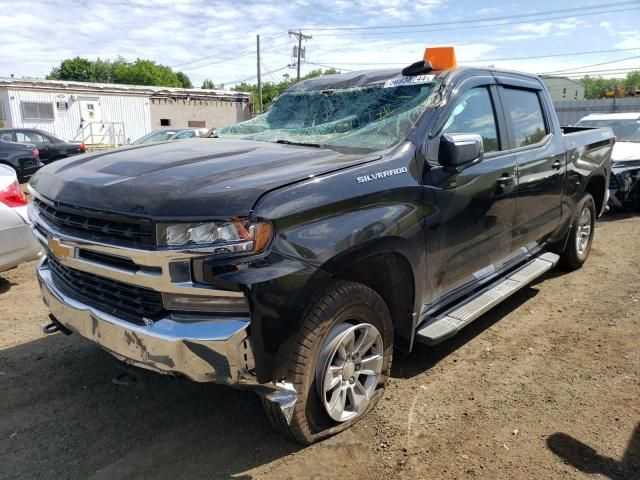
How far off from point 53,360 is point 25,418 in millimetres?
740

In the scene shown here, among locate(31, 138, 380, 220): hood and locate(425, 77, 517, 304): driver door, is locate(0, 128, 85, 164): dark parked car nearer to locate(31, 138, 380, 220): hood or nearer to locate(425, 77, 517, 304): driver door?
locate(31, 138, 380, 220): hood

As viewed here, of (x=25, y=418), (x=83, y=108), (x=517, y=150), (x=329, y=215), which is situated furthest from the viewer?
Answer: (x=83, y=108)

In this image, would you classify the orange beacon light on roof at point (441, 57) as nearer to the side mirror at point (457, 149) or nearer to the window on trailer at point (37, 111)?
the side mirror at point (457, 149)

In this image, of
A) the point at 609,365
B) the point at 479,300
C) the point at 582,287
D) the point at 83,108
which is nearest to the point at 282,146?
the point at 479,300

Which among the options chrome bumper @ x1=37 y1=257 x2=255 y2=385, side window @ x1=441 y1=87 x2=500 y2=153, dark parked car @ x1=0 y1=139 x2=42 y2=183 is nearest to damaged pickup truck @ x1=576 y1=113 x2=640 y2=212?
side window @ x1=441 y1=87 x2=500 y2=153

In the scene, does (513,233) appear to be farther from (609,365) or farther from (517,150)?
(609,365)

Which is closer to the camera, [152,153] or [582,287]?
[152,153]

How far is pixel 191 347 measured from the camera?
2.24 m

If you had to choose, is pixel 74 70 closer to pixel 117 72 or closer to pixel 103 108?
pixel 117 72

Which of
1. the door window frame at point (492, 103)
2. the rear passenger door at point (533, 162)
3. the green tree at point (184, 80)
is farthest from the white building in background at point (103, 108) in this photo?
the green tree at point (184, 80)

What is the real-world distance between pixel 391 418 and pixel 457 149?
63.5 inches

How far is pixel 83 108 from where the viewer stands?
3020 cm

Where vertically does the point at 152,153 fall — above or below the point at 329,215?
above

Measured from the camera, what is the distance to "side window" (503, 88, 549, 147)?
13.6 ft
